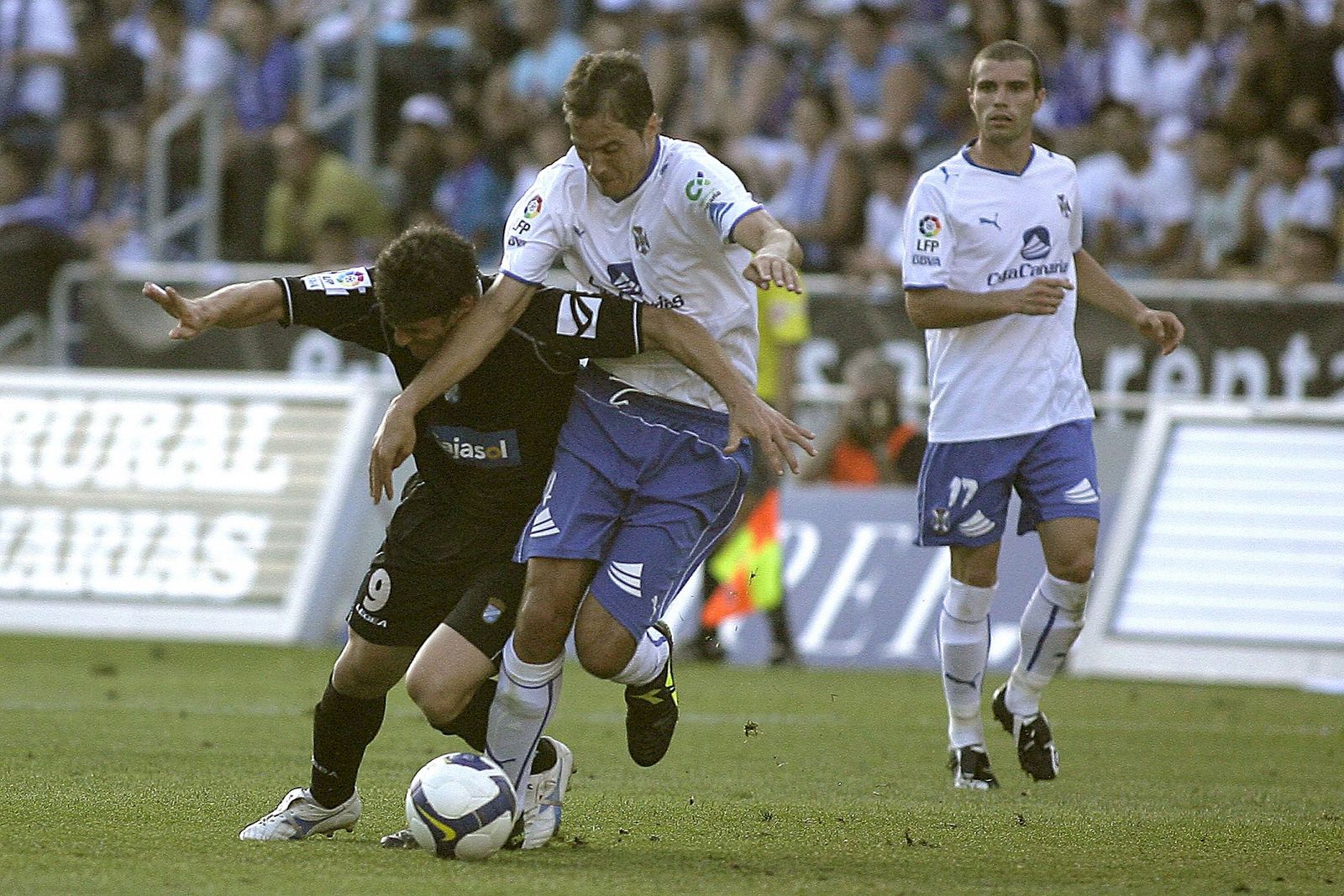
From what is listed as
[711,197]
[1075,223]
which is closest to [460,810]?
[711,197]

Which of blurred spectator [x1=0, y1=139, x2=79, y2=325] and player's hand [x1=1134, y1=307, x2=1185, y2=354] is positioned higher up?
player's hand [x1=1134, y1=307, x2=1185, y2=354]

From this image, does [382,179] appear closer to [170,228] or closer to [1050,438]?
[170,228]

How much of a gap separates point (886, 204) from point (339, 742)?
9.63 metres

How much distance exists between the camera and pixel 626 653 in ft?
19.5

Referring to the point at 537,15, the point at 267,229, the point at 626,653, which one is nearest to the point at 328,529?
the point at 267,229

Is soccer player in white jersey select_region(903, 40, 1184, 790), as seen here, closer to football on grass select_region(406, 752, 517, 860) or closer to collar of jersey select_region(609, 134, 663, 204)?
collar of jersey select_region(609, 134, 663, 204)

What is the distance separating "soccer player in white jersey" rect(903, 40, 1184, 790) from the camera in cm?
741

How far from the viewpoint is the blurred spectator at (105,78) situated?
1855 cm

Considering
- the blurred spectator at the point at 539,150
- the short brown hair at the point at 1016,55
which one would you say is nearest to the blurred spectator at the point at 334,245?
the blurred spectator at the point at 539,150

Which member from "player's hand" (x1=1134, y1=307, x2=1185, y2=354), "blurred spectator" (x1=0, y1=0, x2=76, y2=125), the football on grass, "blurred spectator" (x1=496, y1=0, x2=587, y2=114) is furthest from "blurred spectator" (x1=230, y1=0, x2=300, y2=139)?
the football on grass

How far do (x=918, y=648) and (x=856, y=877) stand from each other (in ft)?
23.1

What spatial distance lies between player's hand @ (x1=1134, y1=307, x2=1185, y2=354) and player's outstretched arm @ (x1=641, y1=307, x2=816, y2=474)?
85.0 inches

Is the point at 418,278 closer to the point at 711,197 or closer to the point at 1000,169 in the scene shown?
the point at 711,197

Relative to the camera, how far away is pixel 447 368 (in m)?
5.73
